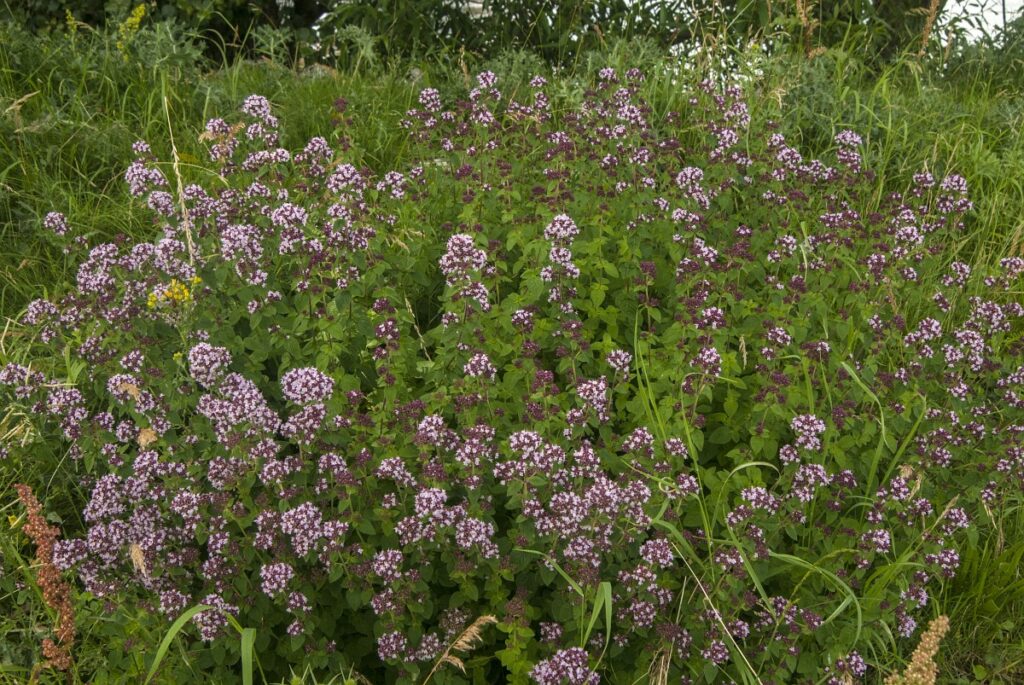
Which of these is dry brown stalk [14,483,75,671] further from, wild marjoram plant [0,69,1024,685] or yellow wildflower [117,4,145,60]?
yellow wildflower [117,4,145,60]

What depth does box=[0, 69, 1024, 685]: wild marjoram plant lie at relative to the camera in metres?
3.48

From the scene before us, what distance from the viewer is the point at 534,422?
3.73 m

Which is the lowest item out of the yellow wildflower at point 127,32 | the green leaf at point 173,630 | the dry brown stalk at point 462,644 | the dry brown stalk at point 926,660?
the yellow wildflower at point 127,32

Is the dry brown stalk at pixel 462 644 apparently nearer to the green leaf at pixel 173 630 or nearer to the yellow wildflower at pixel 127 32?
the green leaf at pixel 173 630

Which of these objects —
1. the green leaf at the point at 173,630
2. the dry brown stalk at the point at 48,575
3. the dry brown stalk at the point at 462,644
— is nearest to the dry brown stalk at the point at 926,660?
the dry brown stalk at the point at 462,644

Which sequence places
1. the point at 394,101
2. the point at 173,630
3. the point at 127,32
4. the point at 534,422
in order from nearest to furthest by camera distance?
the point at 173,630
the point at 534,422
the point at 394,101
the point at 127,32

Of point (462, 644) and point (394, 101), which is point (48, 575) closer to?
point (462, 644)

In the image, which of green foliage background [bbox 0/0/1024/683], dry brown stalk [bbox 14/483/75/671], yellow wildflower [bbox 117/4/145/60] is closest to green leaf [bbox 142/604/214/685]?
dry brown stalk [bbox 14/483/75/671]

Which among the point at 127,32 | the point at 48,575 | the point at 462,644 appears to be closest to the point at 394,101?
the point at 127,32

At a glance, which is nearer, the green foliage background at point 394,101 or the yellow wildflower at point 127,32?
the green foliage background at point 394,101

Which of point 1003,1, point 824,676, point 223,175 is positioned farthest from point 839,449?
point 1003,1

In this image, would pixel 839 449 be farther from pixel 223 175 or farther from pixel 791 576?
pixel 223 175

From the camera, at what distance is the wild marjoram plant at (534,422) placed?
11.4 ft

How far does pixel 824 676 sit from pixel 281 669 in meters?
1.94
